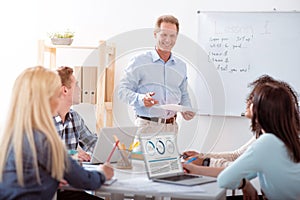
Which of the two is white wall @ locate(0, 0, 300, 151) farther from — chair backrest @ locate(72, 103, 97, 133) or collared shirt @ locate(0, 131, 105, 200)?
collared shirt @ locate(0, 131, 105, 200)

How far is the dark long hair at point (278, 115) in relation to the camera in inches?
82.6

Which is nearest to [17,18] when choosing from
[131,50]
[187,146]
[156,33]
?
[131,50]

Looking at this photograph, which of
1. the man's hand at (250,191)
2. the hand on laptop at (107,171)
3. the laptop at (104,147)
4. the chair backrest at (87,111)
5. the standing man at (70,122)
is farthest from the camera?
the chair backrest at (87,111)

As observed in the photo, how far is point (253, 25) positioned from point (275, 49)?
0.81 feet

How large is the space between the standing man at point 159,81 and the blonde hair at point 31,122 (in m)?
1.19

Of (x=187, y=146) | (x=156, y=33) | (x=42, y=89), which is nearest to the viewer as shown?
(x=42, y=89)

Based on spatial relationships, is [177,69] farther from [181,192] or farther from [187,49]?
[181,192]

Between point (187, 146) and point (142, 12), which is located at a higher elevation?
point (142, 12)

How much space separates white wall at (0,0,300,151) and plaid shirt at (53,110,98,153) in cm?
120

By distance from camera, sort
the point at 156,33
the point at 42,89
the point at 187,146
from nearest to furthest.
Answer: the point at 42,89
the point at 156,33
the point at 187,146

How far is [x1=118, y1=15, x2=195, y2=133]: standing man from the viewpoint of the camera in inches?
122

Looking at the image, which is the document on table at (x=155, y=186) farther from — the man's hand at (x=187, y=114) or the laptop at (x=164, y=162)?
the man's hand at (x=187, y=114)

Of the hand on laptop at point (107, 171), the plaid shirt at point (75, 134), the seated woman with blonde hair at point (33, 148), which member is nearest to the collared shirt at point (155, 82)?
the plaid shirt at point (75, 134)

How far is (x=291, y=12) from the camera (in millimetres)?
3904
